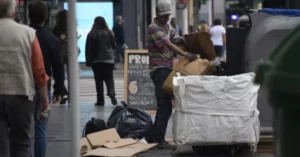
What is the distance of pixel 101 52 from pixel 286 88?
9708 millimetres

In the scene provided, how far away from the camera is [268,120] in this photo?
28.2 ft

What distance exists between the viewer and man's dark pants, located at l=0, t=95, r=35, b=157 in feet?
19.2

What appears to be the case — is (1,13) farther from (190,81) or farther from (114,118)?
(114,118)

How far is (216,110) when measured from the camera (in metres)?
7.59

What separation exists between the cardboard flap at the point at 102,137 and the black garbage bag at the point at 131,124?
0.93ft

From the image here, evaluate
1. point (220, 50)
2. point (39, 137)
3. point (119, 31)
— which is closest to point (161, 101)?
point (39, 137)

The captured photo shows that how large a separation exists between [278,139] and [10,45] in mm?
3169

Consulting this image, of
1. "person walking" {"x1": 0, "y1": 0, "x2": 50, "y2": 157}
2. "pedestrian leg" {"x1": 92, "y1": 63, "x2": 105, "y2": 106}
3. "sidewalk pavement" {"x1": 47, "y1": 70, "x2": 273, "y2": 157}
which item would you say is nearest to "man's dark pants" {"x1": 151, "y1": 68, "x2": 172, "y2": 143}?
"sidewalk pavement" {"x1": 47, "y1": 70, "x2": 273, "y2": 157}

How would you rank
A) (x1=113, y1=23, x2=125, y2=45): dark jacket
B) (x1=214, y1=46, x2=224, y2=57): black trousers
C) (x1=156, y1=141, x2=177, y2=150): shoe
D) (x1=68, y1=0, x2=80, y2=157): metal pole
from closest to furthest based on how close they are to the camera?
(x1=68, y1=0, x2=80, y2=157): metal pole, (x1=156, y1=141, x2=177, y2=150): shoe, (x1=214, y1=46, x2=224, y2=57): black trousers, (x1=113, y1=23, x2=125, y2=45): dark jacket

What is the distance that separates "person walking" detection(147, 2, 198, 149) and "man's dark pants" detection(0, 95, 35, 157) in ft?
8.75

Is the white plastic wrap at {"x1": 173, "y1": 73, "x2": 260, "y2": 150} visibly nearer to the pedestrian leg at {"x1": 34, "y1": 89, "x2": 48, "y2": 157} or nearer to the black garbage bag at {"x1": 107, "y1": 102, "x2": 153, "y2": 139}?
the black garbage bag at {"x1": 107, "y1": 102, "x2": 153, "y2": 139}

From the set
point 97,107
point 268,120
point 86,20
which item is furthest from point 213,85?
point 86,20

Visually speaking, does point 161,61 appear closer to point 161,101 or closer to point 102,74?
point 161,101

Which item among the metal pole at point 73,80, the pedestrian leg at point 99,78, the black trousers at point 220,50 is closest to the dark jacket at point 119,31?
the black trousers at point 220,50
